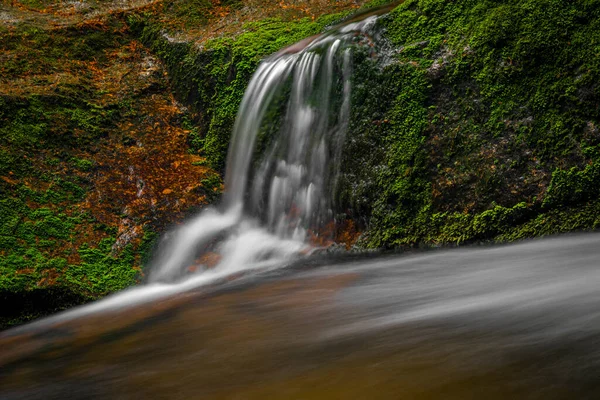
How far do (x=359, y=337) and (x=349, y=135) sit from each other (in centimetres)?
327

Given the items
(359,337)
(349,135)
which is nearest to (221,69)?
(349,135)

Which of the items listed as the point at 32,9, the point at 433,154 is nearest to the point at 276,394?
the point at 433,154

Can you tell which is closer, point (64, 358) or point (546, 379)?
point (546, 379)

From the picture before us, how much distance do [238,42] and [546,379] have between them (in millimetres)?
7138

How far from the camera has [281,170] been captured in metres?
6.03

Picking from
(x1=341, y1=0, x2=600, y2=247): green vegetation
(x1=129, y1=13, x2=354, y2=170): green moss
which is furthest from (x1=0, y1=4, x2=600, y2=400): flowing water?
(x1=129, y1=13, x2=354, y2=170): green moss

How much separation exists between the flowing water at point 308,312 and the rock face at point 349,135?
0.36 meters

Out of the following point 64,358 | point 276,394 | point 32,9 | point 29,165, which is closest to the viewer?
point 276,394

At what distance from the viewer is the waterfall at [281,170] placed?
5492 millimetres

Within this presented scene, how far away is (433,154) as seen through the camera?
4.71m

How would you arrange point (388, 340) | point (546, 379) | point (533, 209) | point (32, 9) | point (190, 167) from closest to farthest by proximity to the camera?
point (546, 379) < point (388, 340) < point (533, 209) < point (190, 167) < point (32, 9)

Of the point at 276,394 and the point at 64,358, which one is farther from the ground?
the point at 276,394

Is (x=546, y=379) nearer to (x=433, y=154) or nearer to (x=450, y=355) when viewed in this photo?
(x=450, y=355)

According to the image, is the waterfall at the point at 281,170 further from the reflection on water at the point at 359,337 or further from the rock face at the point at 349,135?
the reflection on water at the point at 359,337
